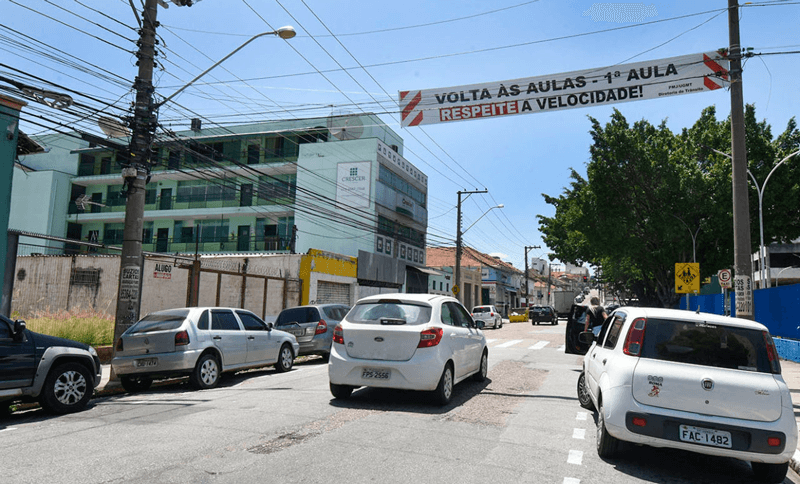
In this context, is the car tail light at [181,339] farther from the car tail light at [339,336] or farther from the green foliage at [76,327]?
the green foliage at [76,327]

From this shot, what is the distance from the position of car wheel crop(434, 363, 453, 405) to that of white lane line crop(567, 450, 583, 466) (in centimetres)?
243

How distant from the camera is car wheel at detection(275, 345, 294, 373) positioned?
12.9 metres

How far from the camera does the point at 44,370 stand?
769 centimetres

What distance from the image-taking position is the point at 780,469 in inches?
204

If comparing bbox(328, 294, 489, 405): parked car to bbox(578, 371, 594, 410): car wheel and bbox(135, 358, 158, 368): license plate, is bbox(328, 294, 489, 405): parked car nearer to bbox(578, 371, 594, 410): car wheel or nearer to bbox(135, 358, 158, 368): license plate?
bbox(578, 371, 594, 410): car wheel

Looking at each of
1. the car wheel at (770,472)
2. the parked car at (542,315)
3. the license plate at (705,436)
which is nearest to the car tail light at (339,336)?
the license plate at (705,436)

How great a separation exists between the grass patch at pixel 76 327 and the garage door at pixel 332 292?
14365mm

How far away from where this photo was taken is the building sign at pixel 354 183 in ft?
125

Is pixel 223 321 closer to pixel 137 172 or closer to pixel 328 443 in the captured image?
pixel 137 172

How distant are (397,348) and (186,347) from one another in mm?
4341

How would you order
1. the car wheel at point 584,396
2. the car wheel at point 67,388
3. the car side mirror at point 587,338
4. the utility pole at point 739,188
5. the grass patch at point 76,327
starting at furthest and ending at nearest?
the grass patch at point 76,327, the utility pole at point 739,188, the car wheel at point 584,396, the car wheel at point 67,388, the car side mirror at point 587,338

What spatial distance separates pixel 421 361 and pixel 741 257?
682 centimetres

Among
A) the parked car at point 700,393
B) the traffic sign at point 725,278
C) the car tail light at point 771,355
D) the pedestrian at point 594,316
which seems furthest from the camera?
the traffic sign at point 725,278

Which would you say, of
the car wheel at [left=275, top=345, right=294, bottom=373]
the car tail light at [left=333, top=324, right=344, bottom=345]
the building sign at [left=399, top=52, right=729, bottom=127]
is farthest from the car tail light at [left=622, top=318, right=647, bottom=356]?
the car wheel at [left=275, top=345, right=294, bottom=373]
